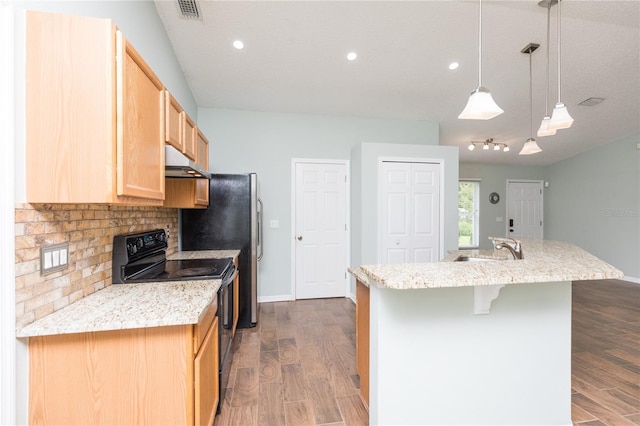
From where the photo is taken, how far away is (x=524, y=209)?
711 centimetres

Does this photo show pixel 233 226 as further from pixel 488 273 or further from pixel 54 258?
pixel 488 273

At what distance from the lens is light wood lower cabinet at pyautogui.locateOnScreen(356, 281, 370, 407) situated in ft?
6.03

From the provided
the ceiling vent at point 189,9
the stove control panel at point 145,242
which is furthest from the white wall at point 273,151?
the stove control panel at point 145,242

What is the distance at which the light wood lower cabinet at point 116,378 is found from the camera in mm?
1153

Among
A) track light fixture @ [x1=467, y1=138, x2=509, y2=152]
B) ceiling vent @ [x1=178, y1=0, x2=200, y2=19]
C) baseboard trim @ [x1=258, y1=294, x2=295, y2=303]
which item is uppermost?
ceiling vent @ [x1=178, y1=0, x2=200, y2=19]

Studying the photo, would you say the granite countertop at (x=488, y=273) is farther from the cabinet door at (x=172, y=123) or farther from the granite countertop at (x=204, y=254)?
the granite countertop at (x=204, y=254)

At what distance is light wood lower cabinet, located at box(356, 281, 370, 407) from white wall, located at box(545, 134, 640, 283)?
6411mm

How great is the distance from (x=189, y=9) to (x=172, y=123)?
1.30 m

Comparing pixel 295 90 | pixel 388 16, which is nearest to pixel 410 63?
pixel 388 16

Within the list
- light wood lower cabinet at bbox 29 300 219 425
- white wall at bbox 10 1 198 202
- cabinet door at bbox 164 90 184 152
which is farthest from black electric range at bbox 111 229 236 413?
white wall at bbox 10 1 198 202

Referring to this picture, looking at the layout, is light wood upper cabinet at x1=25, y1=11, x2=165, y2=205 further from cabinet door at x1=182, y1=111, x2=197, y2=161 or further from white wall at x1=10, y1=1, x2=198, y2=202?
cabinet door at x1=182, y1=111, x2=197, y2=161

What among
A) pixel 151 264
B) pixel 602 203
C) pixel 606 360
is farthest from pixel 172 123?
pixel 602 203

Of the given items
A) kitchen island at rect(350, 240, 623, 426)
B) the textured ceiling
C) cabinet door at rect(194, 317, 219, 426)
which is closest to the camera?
cabinet door at rect(194, 317, 219, 426)

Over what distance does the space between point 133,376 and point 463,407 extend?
165 centimetres
